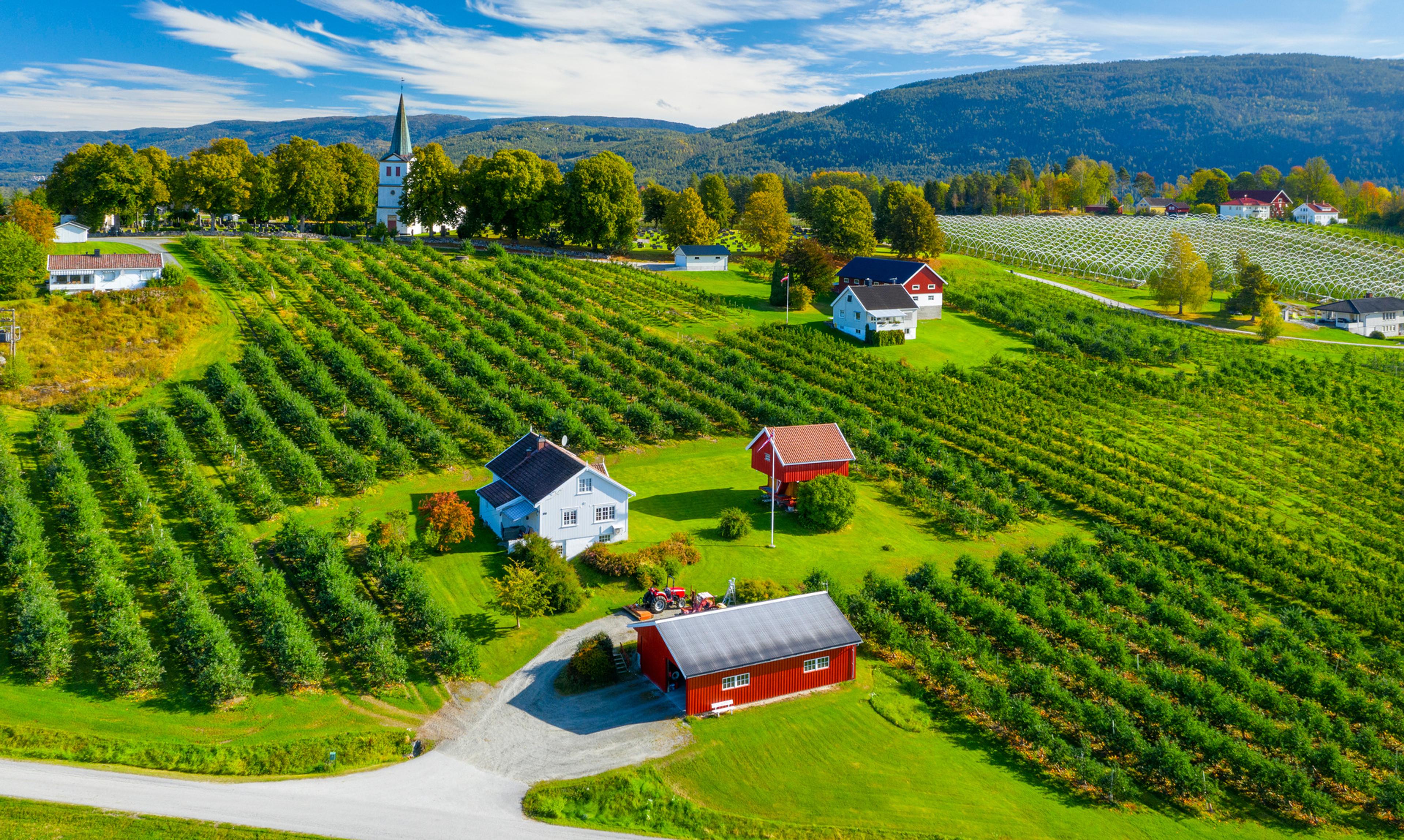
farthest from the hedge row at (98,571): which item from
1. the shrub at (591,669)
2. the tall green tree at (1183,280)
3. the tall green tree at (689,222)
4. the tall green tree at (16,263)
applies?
the tall green tree at (1183,280)

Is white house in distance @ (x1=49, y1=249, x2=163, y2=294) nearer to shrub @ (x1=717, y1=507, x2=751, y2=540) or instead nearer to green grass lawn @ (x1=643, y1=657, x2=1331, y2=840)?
shrub @ (x1=717, y1=507, x2=751, y2=540)

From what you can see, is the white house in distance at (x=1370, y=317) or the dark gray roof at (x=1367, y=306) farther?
the dark gray roof at (x=1367, y=306)

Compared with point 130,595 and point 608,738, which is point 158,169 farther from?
point 608,738

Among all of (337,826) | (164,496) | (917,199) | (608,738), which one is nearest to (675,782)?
(608,738)

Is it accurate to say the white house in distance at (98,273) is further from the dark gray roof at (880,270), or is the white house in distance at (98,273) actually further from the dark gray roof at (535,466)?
the dark gray roof at (880,270)

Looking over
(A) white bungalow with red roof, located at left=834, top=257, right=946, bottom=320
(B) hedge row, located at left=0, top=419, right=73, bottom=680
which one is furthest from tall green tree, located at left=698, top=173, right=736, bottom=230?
(B) hedge row, located at left=0, top=419, right=73, bottom=680

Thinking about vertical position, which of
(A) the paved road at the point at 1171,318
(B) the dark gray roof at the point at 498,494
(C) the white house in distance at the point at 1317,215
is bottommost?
(B) the dark gray roof at the point at 498,494

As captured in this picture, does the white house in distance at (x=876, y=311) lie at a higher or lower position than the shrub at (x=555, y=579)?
higher
